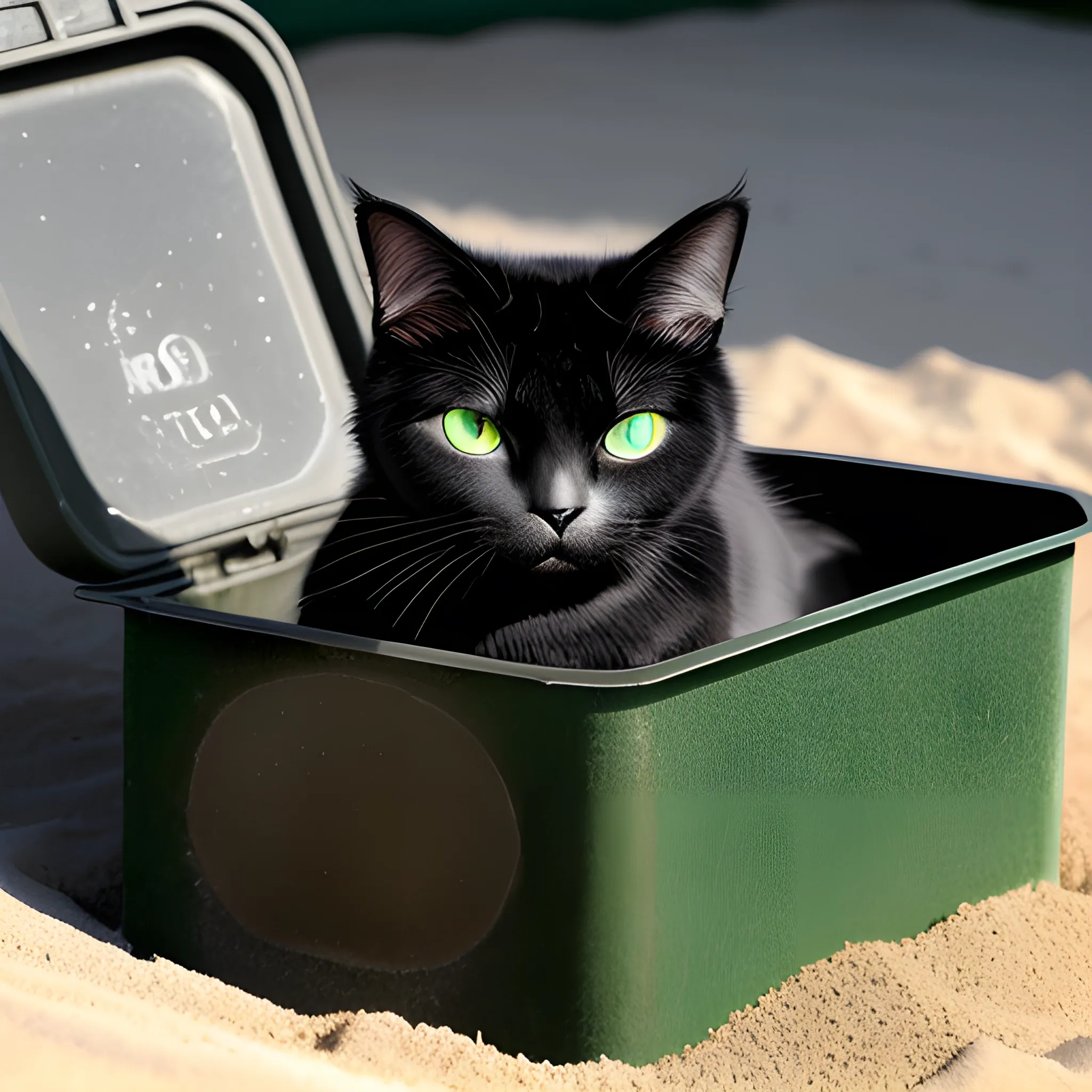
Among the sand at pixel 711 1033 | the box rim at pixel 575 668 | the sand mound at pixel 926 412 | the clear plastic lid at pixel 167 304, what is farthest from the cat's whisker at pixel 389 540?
the sand mound at pixel 926 412

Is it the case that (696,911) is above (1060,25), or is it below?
above

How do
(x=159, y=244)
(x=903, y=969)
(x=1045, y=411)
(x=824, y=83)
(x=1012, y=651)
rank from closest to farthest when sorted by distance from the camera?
(x=903, y=969) < (x=1012, y=651) < (x=159, y=244) < (x=1045, y=411) < (x=824, y=83)

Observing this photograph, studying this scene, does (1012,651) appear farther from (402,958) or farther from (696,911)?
(402,958)

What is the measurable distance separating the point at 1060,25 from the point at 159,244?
4024 mm

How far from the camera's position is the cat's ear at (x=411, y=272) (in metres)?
1.13

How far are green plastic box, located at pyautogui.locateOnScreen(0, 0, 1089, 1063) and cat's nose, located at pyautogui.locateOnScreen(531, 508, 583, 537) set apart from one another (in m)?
0.16

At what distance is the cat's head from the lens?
3.81 ft

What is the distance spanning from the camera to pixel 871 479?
1745 millimetres

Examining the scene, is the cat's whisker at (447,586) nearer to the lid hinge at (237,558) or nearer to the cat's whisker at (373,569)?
the cat's whisker at (373,569)

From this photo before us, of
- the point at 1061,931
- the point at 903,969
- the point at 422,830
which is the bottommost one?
the point at 1061,931

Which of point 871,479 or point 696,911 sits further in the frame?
point 871,479

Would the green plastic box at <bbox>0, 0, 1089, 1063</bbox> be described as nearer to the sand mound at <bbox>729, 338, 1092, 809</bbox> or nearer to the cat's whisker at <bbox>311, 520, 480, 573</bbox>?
the cat's whisker at <bbox>311, 520, 480, 573</bbox>

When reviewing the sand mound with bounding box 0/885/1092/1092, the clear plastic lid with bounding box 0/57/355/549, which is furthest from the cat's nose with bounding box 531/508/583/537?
the clear plastic lid with bounding box 0/57/355/549

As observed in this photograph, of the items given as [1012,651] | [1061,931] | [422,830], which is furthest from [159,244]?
[1061,931]
